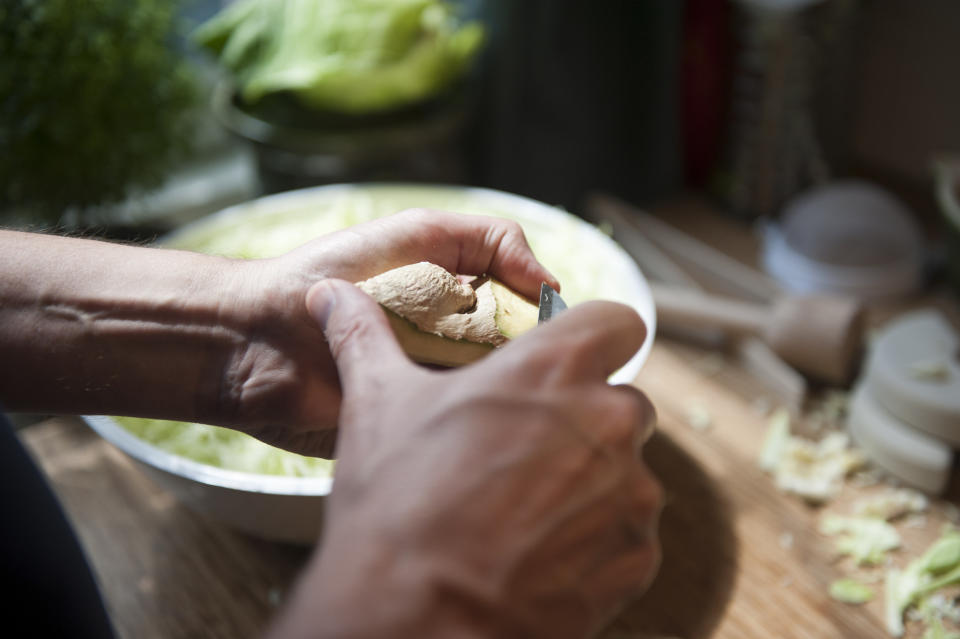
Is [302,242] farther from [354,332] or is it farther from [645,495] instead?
Result: [645,495]

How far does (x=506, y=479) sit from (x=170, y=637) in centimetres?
55

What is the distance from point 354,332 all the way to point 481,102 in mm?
1026

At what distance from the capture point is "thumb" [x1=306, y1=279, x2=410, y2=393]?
0.47 metres

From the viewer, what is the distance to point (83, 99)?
102 centimetres

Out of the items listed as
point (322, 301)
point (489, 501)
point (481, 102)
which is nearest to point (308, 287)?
point (322, 301)

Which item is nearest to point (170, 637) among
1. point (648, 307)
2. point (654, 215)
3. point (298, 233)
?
point (298, 233)

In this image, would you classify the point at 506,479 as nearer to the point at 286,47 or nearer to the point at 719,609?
the point at 719,609

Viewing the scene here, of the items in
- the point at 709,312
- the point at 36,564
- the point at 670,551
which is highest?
the point at 36,564

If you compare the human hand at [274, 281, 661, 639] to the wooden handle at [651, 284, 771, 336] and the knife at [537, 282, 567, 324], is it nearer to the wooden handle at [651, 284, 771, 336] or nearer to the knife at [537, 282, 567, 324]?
the knife at [537, 282, 567, 324]

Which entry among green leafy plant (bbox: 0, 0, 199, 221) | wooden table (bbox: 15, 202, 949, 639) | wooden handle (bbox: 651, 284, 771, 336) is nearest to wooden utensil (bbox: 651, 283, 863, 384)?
wooden handle (bbox: 651, 284, 771, 336)

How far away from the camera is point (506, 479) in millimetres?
405

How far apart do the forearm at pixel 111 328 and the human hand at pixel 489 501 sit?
0.85ft

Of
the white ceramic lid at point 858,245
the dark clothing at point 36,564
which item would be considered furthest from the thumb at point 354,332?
the white ceramic lid at point 858,245

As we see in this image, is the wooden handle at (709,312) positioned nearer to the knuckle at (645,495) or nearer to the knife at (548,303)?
the knife at (548,303)
